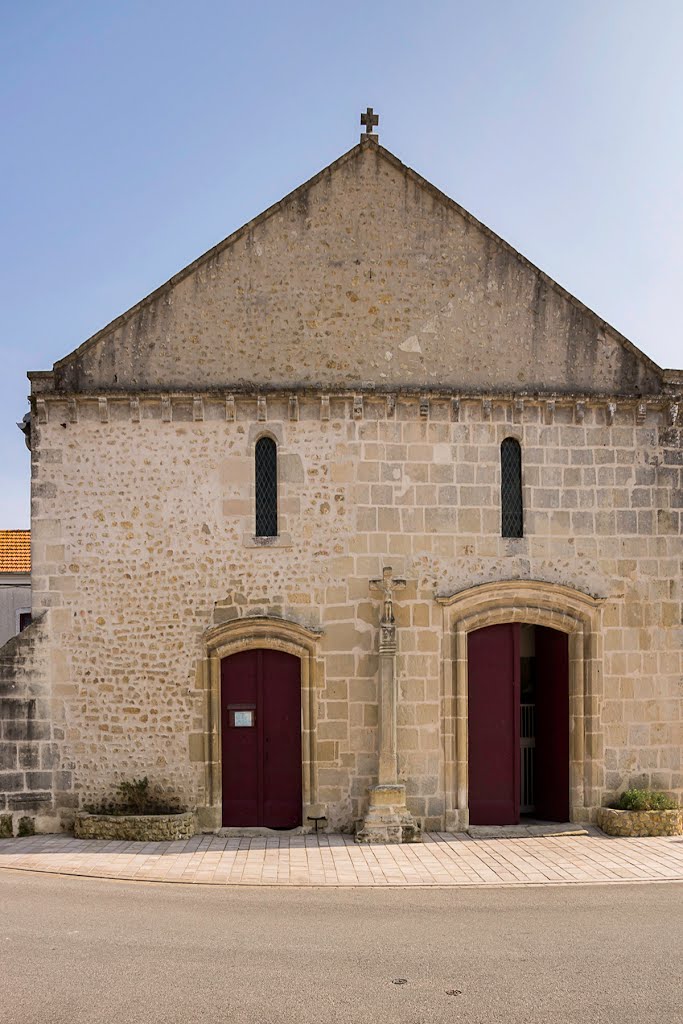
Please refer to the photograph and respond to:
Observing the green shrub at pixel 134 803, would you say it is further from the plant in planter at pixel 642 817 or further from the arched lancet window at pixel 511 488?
the arched lancet window at pixel 511 488

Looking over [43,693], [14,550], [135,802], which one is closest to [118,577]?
[43,693]

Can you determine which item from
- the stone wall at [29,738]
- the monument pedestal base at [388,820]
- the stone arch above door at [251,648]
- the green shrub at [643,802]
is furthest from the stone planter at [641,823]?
the stone wall at [29,738]

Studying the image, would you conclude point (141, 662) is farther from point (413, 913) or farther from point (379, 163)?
point (379, 163)

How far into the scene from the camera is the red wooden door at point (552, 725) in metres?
12.9

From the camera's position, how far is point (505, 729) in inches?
506

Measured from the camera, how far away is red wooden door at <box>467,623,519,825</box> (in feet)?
41.8

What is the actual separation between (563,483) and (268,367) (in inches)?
176

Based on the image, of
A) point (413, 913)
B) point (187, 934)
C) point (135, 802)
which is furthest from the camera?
point (135, 802)

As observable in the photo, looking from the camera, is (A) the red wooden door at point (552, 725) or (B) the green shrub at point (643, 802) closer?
(B) the green shrub at point (643, 802)

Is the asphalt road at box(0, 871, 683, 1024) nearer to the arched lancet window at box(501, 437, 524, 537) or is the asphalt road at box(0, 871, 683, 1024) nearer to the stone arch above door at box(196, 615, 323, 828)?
the stone arch above door at box(196, 615, 323, 828)

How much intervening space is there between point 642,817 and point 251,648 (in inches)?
224

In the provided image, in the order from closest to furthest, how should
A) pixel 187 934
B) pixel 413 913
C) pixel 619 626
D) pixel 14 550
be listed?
pixel 187 934, pixel 413 913, pixel 619 626, pixel 14 550

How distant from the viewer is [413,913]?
868 cm

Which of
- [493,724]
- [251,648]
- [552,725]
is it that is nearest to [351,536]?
[251,648]
